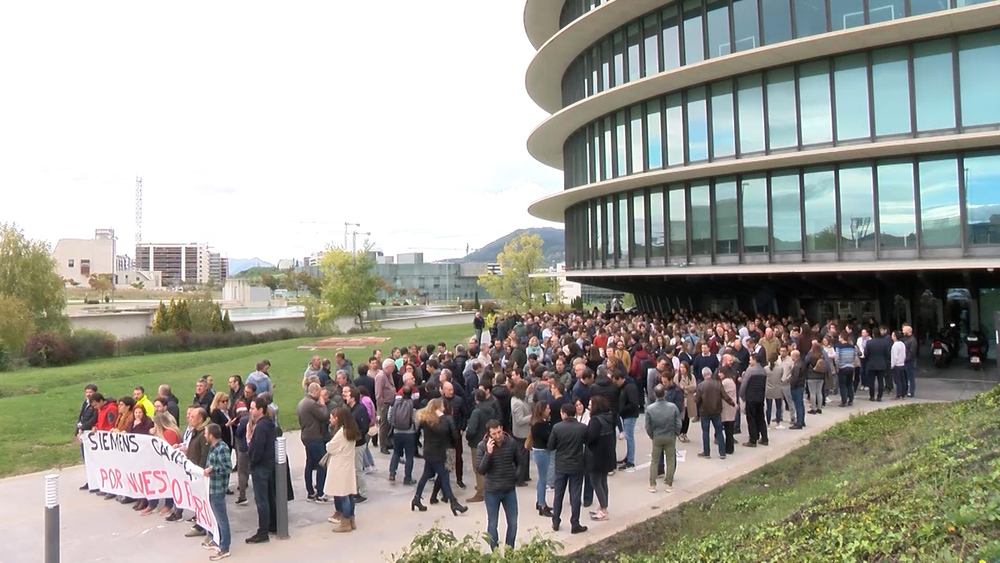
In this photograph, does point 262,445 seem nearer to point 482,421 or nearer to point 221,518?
point 221,518

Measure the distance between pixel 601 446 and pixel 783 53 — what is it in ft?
62.5

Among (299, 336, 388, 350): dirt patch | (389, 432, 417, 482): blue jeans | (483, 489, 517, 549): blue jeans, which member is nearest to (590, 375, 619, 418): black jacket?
(483, 489, 517, 549): blue jeans

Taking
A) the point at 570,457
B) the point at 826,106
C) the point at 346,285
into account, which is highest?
the point at 826,106

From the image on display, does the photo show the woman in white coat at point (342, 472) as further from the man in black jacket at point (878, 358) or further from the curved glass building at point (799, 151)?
the curved glass building at point (799, 151)

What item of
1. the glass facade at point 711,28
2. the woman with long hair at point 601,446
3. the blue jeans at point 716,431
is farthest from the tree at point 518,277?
the woman with long hair at point 601,446

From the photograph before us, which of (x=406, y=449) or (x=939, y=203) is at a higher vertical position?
(x=939, y=203)

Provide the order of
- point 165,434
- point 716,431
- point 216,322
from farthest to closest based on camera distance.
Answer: point 216,322
point 716,431
point 165,434

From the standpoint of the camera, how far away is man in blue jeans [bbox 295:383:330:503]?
→ 992 centimetres

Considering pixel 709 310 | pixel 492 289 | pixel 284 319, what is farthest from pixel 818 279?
pixel 284 319

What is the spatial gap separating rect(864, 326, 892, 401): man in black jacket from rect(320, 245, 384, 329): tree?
43936 millimetres

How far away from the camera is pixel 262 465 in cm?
880

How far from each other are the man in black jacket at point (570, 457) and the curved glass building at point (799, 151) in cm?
1712

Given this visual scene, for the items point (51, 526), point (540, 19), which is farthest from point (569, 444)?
point (540, 19)

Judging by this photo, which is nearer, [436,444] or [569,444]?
[569,444]
